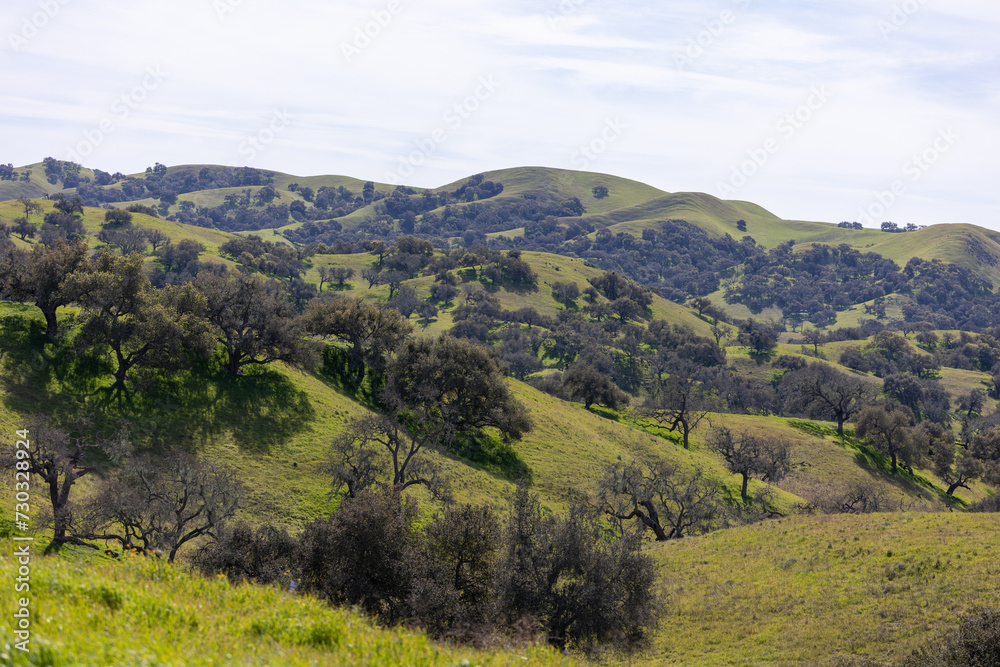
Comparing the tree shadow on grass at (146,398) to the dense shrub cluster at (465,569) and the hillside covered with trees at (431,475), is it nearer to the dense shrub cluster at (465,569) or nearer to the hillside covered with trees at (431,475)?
the hillside covered with trees at (431,475)

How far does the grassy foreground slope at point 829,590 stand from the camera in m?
22.8

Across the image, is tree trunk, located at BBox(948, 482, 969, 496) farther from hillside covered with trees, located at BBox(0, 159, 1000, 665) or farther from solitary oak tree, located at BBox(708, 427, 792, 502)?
solitary oak tree, located at BBox(708, 427, 792, 502)

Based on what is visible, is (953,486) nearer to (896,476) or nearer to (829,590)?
(896,476)

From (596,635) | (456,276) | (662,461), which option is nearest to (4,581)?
(596,635)

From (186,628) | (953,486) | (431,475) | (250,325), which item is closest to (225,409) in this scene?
(250,325)

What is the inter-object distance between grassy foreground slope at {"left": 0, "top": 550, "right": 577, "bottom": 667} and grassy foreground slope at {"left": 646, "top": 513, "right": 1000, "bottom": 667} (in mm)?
16671

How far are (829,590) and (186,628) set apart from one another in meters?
29.2

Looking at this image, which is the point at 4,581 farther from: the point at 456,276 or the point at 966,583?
the point at 456,276

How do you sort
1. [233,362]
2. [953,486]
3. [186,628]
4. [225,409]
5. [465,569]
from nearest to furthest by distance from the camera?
[186,628] < [465,569] < [225,409] < [233,362] < [953,486]

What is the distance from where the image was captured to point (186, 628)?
31.9 ft

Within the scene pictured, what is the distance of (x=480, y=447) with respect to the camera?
57.8m

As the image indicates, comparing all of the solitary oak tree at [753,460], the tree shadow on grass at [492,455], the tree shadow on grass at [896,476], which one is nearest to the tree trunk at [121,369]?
the tree shadow on grass at [492,455]

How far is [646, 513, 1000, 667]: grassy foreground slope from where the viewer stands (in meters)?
22.8

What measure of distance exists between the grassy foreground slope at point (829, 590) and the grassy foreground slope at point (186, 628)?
16.7 meters
